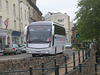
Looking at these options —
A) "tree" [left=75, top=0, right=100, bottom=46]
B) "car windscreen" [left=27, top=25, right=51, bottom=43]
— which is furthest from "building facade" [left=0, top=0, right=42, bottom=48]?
"car windscreen" [left=27, top=25, right=51, bottom=43]

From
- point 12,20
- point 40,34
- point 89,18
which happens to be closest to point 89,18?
point 89,18

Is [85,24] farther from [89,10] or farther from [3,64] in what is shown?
[3,64]

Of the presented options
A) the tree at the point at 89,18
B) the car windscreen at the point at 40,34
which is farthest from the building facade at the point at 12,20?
the car windscreen at the point at 40,34

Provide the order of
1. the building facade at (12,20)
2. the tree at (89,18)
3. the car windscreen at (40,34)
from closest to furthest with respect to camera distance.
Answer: the car windscreen at (40,34), the tree at (89,18), the building facade at (12,20)

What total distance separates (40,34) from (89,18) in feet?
37.9

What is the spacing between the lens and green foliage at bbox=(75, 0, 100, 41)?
28011mm

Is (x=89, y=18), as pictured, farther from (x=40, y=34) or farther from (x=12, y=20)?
(x=12, y=20)

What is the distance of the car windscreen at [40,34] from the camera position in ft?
62.6

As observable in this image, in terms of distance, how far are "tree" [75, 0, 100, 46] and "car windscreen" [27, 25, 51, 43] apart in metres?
10.5

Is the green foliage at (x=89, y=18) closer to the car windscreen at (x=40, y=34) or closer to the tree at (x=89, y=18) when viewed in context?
the tree at (x=89, y=18)

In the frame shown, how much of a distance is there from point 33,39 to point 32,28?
1150mm

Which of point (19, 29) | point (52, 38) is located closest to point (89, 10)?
point (52, 38)

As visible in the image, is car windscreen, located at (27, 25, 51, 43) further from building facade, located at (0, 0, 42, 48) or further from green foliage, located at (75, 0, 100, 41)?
building facade, located at (0, 0, 42, 48)

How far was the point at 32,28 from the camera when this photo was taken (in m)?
19.7
